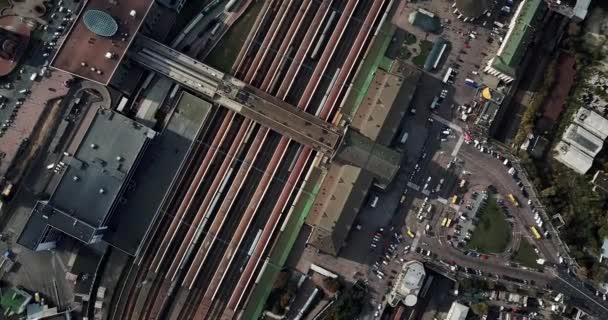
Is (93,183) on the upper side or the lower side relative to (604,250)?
lower

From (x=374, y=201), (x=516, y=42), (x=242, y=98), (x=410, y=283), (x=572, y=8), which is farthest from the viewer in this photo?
(x=572, y=8)

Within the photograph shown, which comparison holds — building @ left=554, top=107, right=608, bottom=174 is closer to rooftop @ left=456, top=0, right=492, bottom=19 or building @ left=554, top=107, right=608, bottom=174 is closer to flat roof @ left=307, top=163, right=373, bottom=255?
rooftop @ left=456, top=0, right=492, bottom=19

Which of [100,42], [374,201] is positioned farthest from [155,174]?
[374,201]

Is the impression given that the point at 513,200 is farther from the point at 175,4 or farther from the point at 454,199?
the point at 175,4

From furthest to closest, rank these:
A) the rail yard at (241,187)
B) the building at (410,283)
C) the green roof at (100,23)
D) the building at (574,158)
A: the building at (574,158), the rail yard at (241,187), the building at (410,283), the green roof at (100,23)

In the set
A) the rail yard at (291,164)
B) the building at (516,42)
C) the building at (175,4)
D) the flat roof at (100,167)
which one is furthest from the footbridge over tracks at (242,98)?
the building at (516,42)

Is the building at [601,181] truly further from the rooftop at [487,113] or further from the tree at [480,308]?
the tree at [480,308]
